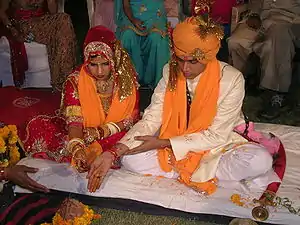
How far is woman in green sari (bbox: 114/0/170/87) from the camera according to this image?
5.13 meters

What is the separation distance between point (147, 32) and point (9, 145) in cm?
204

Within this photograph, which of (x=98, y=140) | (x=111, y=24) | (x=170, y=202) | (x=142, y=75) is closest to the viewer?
(x=170, y=202)

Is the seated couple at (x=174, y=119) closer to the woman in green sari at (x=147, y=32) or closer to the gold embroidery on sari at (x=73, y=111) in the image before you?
the gold embroidery on sari at (x=73, y=111)

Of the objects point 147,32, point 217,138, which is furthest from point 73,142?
point 147,32

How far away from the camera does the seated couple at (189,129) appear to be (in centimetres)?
326

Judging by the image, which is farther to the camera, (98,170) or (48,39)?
(48,39)

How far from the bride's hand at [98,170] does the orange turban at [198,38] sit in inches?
29.5

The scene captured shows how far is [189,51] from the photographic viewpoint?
10.6 feet

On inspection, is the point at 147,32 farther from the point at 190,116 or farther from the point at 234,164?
the point at 234,164

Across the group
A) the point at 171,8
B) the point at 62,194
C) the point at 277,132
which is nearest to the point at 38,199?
the point at 62,194

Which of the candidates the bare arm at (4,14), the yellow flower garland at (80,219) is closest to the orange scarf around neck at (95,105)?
the yellow flower garland at (80,219)

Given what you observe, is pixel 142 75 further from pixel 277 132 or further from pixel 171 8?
pixel 277 132

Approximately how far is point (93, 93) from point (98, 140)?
1.06 ft

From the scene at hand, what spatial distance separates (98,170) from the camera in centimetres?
313
